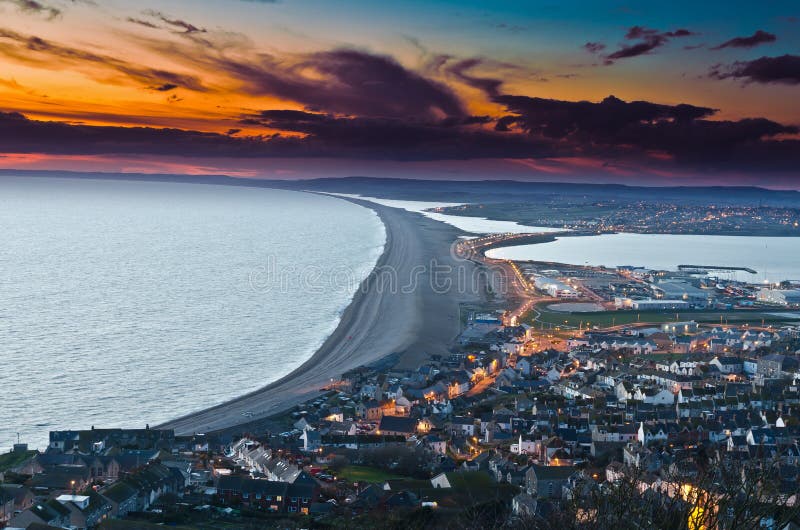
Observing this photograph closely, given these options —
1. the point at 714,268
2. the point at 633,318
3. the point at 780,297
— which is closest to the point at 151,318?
the point at 633,318

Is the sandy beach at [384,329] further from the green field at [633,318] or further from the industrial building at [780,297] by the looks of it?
the industrial building at [780,297]

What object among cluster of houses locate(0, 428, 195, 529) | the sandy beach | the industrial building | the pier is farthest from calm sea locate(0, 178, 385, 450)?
the pier

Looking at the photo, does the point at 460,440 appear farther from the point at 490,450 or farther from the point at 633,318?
the point at 633,318

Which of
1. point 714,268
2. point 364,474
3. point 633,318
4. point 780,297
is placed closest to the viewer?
point 364,474

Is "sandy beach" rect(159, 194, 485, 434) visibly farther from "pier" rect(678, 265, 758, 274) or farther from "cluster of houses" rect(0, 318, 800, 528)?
"pier" rect(678, 265, 758, 274)

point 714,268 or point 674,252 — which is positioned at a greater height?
point 674,252

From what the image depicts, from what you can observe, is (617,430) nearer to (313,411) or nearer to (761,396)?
(761,396)
